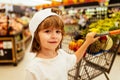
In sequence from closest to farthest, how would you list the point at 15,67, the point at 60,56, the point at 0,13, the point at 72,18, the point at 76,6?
1. the point at 60,56
2. the point at 15,67
3. the point at 0,13
4. the point at 72,18
5. the point at 76,6

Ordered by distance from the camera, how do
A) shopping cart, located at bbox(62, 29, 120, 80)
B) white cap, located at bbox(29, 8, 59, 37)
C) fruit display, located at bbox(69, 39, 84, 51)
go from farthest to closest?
shopping cart, located at bbox(62, 29, 120, 80), fruit display, located at bbox(69, 39, 84, 51), white cap, located at bbox(29, 8, 59, 37)

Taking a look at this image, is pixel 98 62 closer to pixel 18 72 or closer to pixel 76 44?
pixel 76 44

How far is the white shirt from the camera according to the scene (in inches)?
57.5

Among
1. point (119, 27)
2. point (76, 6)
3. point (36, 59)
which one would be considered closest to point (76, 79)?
point (119, 27)

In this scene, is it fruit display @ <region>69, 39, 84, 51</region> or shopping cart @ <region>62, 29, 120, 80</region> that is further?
shopping cart @ <region>62, 29, 120, 80</region>

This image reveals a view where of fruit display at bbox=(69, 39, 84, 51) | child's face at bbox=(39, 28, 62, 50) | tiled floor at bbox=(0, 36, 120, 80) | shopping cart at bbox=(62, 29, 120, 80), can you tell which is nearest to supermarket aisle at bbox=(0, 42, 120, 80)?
tiled floor at bbox=(0, 36, 120, 80)

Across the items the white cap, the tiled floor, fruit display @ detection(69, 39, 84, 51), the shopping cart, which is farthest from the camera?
the tiled floor

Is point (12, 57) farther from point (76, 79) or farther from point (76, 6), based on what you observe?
point (76, 6)

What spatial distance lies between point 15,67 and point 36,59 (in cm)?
348

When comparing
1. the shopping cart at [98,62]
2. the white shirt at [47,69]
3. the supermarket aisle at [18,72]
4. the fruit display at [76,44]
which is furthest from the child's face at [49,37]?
the supermarket aisle at [18,72]

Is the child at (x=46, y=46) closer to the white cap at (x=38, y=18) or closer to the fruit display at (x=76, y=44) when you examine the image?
the white cap at (x=38, y=18)

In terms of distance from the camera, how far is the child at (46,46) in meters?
1.46

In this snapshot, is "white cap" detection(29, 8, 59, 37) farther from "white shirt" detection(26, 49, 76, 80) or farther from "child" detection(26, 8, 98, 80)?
"white shirt" detection(26, 49, 76, 80)

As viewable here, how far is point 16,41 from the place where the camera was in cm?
513
